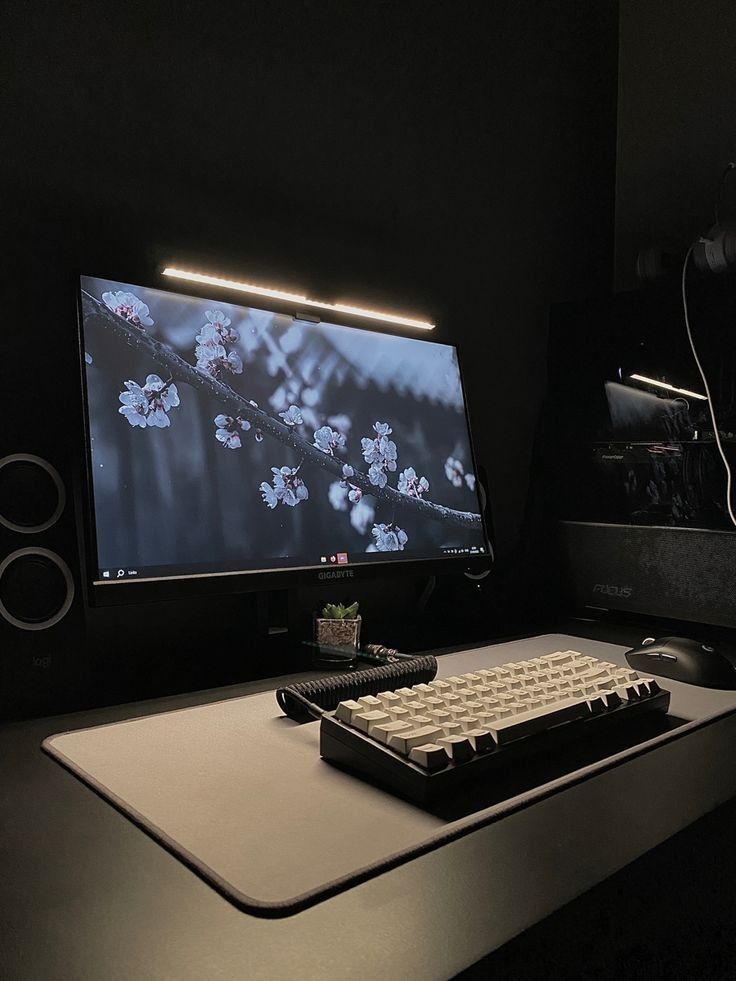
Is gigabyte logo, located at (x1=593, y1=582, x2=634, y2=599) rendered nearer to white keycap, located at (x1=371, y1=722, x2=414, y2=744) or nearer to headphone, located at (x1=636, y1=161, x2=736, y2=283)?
headphone, located at (x1=636, y1=161, x2=736, y2=283)

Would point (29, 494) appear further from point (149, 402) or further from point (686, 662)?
point (686, 662)

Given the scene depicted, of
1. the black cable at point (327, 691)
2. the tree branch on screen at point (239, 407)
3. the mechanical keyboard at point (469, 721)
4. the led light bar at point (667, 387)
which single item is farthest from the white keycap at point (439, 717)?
the led light bar at point (667, 387)

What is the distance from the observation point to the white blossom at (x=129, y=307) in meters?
0.90

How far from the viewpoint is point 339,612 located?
1.08 metres

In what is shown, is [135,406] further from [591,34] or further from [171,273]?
[591,34]

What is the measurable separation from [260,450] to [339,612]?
26cm

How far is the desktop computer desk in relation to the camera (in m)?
0.41

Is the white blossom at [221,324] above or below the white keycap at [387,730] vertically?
above

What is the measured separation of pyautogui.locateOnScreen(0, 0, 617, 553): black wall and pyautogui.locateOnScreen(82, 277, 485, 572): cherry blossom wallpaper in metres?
0.13

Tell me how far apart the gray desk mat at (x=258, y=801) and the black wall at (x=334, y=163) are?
43 cm

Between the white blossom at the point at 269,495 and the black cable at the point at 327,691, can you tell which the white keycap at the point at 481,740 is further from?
the white blossom at the point at 269,495

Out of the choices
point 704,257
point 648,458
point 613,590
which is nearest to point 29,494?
point 613,590

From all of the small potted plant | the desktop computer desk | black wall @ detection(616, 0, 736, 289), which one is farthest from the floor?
black wall @ detection(616, 0, 736, 289)

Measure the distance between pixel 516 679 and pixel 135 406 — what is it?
0.53 meters
